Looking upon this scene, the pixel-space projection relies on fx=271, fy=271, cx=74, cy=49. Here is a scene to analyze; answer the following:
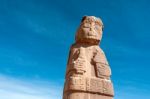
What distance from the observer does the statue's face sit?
10.5 meters

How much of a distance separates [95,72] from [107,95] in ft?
3.14

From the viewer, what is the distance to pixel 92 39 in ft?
34.6

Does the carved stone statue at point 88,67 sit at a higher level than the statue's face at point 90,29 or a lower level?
lower

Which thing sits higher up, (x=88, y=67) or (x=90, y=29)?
(x=90, y=29)

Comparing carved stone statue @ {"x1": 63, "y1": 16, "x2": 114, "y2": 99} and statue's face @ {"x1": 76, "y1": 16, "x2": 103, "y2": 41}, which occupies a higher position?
statue's face @ {"x1": 76, "y1": 16, "x2": 103, "y2": 41}

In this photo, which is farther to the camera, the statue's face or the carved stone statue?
the statue's face

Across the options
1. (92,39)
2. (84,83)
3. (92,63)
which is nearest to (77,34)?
(92,39)

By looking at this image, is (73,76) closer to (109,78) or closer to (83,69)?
(83,69)

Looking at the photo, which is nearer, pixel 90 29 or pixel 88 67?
pixel 88 67

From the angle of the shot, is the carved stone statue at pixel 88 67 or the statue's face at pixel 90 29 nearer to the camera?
the carved stone statue at pixel 88 67

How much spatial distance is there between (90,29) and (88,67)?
1516 millimetres

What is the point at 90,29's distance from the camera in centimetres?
1056

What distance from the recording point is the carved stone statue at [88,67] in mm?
9594

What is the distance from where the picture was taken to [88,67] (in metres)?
10.1
